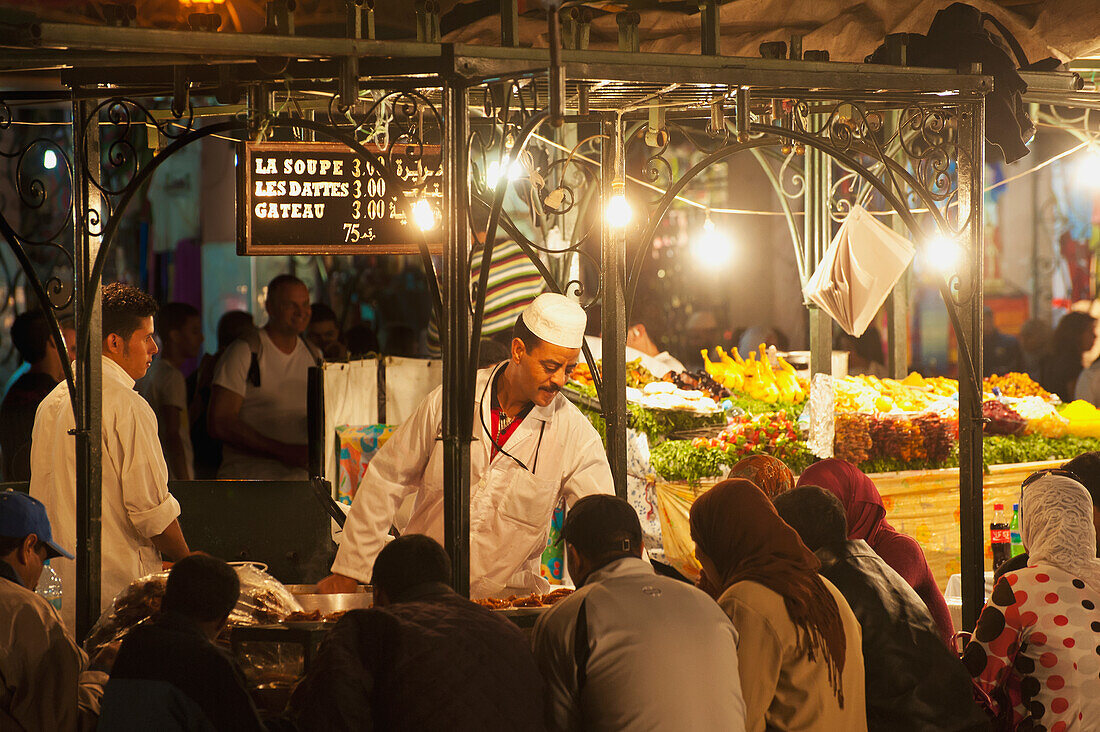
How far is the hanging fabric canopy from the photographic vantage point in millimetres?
7449

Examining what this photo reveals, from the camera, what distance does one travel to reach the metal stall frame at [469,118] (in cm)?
387

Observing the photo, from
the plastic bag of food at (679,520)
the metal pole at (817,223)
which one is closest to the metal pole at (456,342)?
the plastic bag of food at (679,520)

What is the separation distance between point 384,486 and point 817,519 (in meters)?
1.77

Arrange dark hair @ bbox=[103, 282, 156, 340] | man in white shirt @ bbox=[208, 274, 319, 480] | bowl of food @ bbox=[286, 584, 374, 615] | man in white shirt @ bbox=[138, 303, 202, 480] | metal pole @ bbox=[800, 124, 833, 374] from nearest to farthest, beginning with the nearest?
bowl of food @ bbox=[286, 584, 374, 615] < dark hair @ bbox=[103, 282, 156, 340] < man in white shirt @ bbox=[208, 274, 319, 480] < man in white shirt @ bbox=[138, 303, 202, 480] < metal pole @ bbox=[800, 124, 833, 374]

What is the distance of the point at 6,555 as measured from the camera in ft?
11.8

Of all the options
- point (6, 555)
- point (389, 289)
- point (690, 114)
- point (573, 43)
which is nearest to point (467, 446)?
point (6, 555)

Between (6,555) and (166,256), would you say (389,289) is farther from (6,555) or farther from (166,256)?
(6,555)

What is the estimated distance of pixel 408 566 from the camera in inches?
126

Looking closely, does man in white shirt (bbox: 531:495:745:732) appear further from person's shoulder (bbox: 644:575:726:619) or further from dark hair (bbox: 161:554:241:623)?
dark hair (bbox: 161:554:241:623)

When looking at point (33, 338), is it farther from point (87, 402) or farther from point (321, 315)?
point (87, 402)

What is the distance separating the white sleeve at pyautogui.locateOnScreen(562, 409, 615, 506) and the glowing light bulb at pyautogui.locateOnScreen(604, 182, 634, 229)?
83 cm

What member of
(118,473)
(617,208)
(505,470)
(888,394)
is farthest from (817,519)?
(888,394)

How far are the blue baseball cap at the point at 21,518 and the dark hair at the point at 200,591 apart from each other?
2.17 ft

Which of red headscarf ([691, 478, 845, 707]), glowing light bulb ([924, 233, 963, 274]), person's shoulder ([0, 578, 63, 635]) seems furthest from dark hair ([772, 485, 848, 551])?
person's shoulder ([0, 578, 63, 635])
